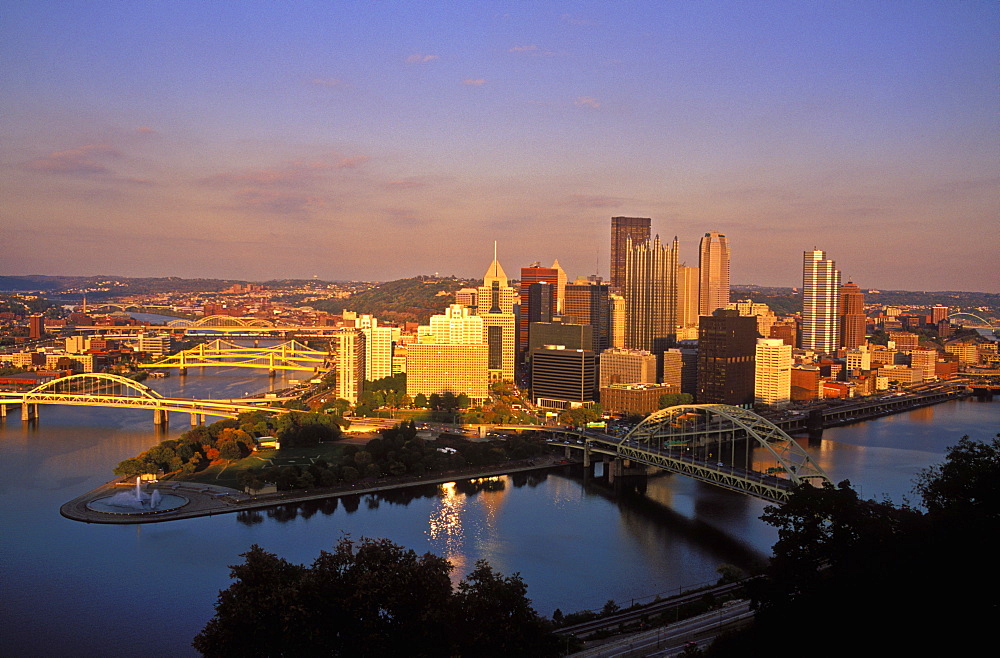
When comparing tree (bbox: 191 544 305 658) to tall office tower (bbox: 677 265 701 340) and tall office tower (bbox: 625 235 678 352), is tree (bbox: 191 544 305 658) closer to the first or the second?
tall office tower (bbox: 625 235 678 352)

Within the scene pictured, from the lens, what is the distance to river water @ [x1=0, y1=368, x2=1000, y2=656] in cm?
1113

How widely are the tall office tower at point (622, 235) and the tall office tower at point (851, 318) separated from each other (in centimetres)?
1303

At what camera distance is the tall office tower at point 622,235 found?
58.2 m

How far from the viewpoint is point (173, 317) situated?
7831 cm

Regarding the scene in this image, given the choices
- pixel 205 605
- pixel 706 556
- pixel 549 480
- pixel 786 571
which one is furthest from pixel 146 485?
pixel 786 571

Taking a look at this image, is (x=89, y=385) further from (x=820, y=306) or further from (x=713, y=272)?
(x=820, y=306)

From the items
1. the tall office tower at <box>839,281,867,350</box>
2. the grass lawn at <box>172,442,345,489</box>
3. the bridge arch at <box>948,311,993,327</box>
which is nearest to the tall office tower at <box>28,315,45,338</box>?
the grass lawn at <box>172,442,345,489</box>

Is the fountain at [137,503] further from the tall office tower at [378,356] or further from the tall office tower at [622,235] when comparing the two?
the tall office tower at [622,235]

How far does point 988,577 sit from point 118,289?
111 metres

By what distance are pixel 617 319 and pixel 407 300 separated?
30320mm

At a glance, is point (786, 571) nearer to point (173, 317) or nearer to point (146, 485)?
point (146, 485)

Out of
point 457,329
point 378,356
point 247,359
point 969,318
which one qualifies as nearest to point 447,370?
point 378,356

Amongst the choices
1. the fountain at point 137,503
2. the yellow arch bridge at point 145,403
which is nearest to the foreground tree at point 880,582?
the fountain at point 137,503

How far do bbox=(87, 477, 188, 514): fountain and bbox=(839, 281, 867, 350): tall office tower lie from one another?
141 ft
